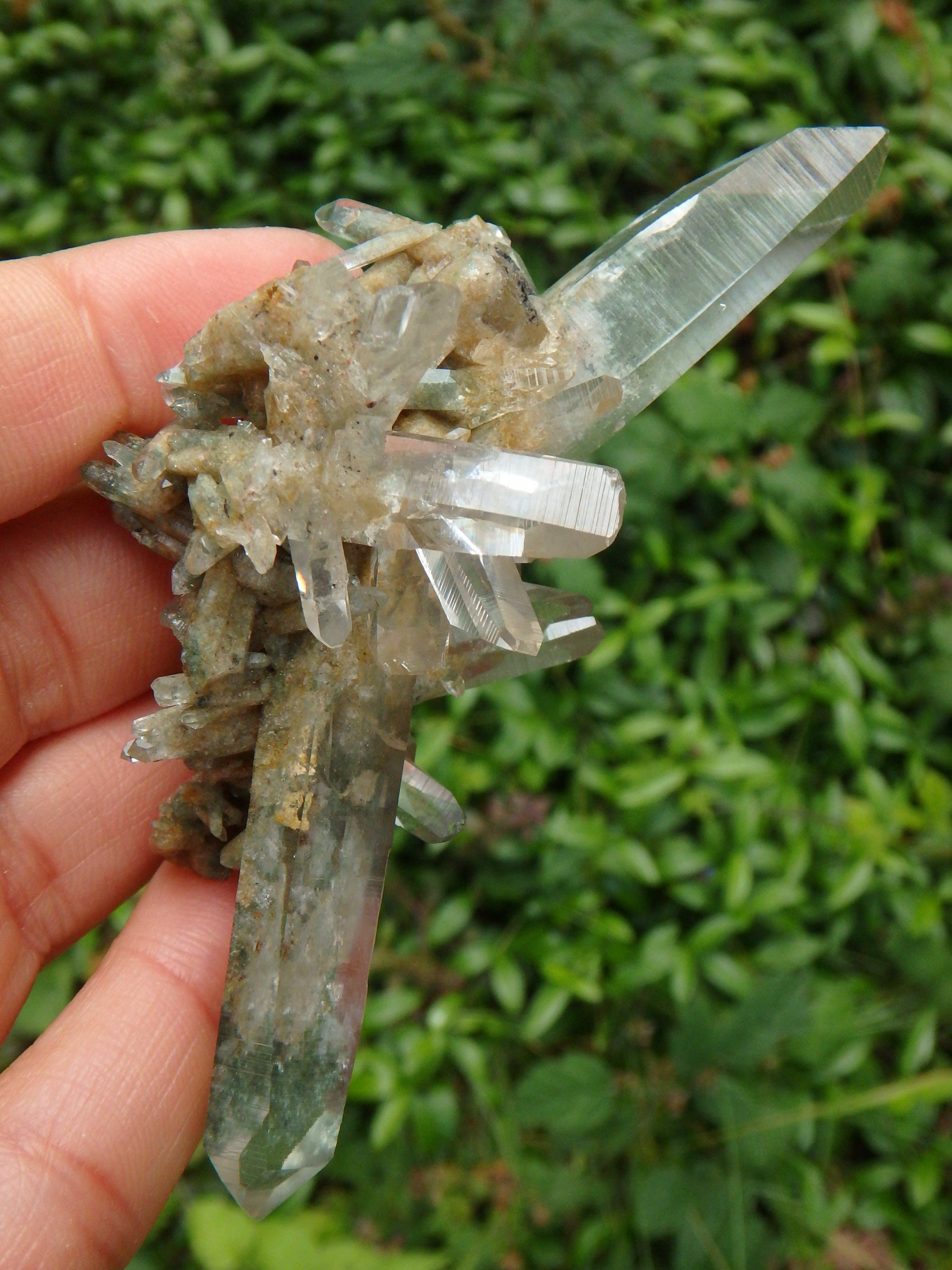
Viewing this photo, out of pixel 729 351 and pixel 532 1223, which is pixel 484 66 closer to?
pixel 729 351

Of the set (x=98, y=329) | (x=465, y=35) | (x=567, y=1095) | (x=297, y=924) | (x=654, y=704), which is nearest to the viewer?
(x=297, y=924)

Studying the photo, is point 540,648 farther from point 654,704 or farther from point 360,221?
point 654,704

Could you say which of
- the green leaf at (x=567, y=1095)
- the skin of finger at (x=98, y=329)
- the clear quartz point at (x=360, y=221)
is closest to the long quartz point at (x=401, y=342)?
the clear quartz point at (x=360, y=221)

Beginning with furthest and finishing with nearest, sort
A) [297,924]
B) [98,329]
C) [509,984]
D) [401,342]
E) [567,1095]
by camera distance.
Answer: [509,984]
[567,1095]
[98,329]
[297,924]
[401,342]

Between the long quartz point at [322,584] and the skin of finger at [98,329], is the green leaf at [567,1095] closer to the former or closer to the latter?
the long quartz point at [322,584]

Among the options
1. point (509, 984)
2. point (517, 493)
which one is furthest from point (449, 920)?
point (517, 493)

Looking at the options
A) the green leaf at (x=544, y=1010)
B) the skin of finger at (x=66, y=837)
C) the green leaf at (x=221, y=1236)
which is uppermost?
the skin of finger at (x=66, y=837)

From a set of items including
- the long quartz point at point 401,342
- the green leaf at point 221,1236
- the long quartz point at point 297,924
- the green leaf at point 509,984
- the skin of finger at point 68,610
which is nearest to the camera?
the long quartz point at point 401,342
